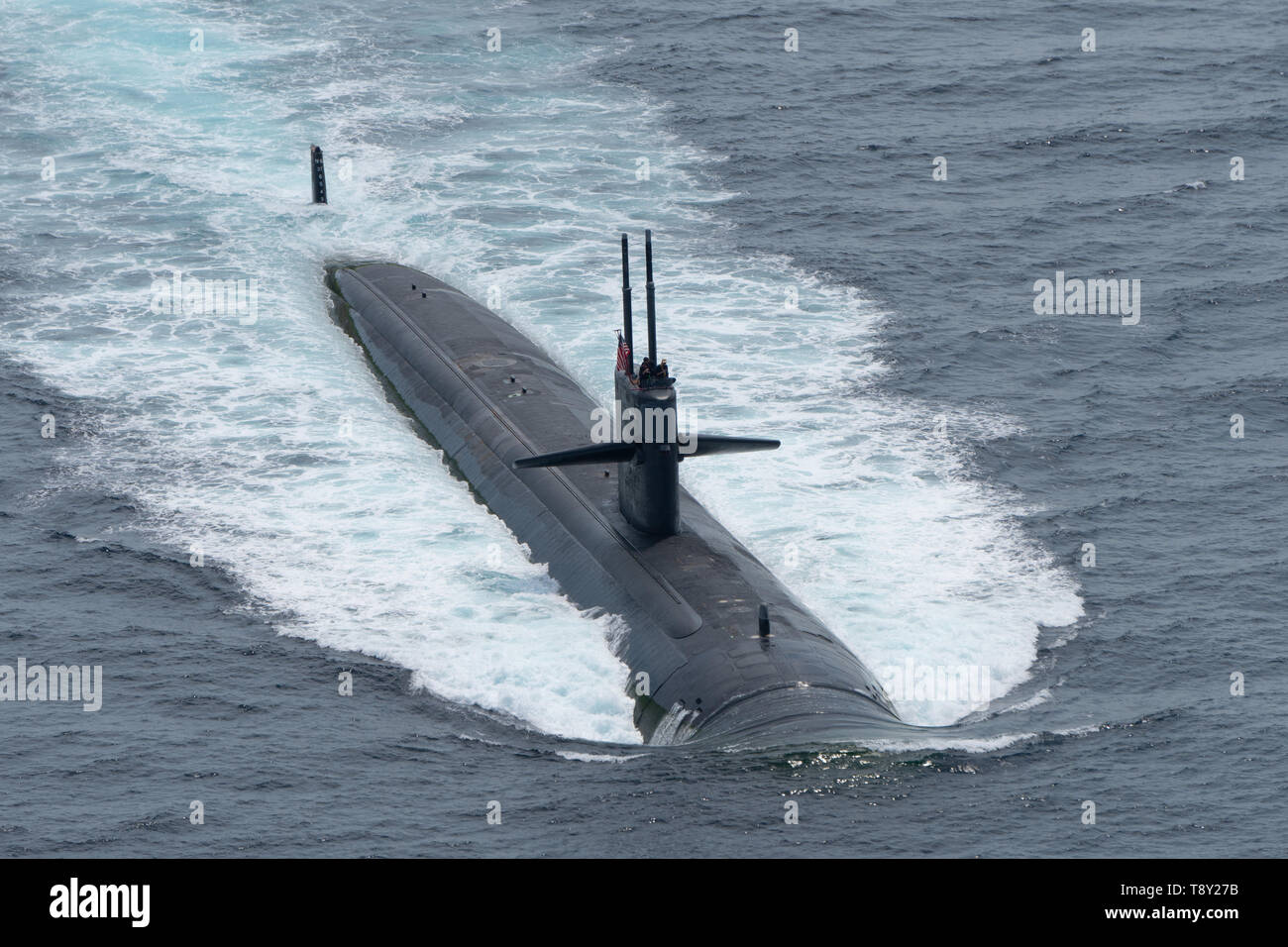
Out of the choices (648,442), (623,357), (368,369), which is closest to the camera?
(623,357)

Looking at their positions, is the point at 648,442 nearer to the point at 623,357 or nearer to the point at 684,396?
the point at 623,357

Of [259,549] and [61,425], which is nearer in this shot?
[259,549]

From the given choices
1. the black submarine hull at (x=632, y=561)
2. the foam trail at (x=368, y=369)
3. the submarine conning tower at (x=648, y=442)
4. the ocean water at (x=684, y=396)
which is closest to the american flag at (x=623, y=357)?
the submarine conning tower at (x=648, y=442)

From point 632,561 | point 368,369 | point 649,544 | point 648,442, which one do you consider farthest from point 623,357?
point 368,369

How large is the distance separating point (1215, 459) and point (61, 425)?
27250 millimetres

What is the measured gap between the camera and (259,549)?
36.2 metres

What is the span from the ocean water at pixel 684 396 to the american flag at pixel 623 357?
188 inches

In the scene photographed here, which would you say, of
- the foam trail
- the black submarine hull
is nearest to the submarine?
the black submarine hull

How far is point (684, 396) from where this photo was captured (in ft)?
143

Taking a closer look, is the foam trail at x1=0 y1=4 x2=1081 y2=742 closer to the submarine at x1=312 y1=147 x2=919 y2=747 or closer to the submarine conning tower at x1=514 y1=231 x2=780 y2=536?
the submarine at x1=312 y1=147 x2=919 y2=747

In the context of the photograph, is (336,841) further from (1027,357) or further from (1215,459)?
(1027,357)

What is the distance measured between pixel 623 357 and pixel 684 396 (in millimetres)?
12065

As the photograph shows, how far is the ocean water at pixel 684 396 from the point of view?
27.0 meters
